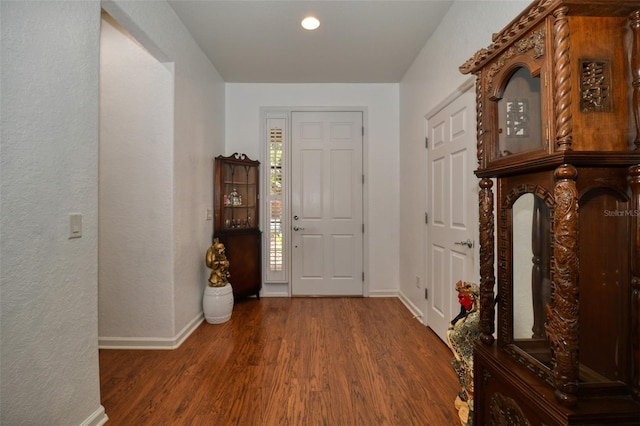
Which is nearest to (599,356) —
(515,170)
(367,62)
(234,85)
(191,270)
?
(515,170)

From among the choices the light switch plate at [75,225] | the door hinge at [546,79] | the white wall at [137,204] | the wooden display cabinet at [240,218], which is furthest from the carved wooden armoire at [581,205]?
the wooden display cabinet at [240,218]

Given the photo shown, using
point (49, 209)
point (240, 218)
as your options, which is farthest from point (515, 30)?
point (240, 218)

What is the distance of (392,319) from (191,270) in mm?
2105

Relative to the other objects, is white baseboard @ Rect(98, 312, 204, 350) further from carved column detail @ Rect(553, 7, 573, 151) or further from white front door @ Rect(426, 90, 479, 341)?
carved column detail @ Rect(553, 7, 573, 151)

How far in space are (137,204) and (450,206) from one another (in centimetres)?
264

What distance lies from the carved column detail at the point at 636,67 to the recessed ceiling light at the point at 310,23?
2252 millimetres

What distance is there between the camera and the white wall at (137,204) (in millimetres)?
2525

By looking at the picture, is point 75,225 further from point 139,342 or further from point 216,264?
point 216,264

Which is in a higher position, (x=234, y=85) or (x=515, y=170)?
(x=234, y=85)

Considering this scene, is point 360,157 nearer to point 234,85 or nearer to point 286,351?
point 234,85

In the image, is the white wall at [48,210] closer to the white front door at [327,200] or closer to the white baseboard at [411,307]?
the white front door at [327,200]

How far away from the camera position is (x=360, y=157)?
3.99 meters

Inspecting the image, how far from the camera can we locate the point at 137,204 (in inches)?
99.8

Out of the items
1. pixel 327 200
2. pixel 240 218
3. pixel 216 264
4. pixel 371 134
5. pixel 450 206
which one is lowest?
pixel 216 264
